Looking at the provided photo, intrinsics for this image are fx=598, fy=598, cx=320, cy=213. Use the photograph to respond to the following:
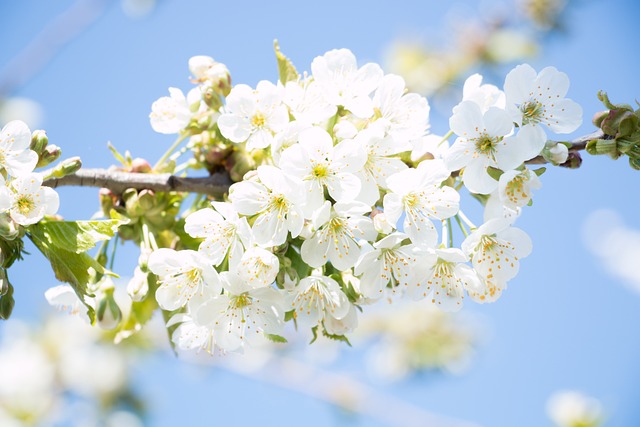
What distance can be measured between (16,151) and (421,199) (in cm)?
109

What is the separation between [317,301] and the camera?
Answer: 1.70 metres

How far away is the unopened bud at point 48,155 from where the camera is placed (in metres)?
1.68

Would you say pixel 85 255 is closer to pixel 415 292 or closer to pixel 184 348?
pixel 184 348

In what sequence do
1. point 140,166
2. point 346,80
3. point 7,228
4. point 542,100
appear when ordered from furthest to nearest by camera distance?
point 140,166 → point 346,80 → point 542,100 → point 7,228

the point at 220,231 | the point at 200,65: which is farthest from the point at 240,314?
the point at 200,65

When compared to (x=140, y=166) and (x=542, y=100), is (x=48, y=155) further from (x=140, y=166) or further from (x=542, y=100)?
(x=542, y=100)

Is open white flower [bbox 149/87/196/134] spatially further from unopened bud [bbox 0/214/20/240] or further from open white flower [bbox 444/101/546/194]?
open white flower [bbox 444/101/546/194]

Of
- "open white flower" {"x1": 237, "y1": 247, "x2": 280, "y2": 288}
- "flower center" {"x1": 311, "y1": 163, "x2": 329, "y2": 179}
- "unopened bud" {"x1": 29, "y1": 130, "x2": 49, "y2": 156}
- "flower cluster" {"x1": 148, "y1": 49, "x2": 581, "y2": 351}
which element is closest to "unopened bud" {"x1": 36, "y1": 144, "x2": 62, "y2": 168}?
"unopened bud" {"x1": 29, "y1": 130, "x2": 49, "y2": 156}

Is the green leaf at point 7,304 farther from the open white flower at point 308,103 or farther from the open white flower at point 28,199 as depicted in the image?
the open white flower at point 308,103

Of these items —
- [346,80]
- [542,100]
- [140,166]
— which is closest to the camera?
[542,100]

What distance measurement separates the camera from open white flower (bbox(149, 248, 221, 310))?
1615 mm

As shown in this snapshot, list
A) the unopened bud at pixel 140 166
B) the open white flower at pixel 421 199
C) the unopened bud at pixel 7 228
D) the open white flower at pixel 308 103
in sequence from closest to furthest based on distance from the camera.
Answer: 1. the unopened bud at pixel 7 228
2. the open white flower at pixel 421 199
3. the open white flower at pixel 308 103
4. the unopened bud at pixel 140 166

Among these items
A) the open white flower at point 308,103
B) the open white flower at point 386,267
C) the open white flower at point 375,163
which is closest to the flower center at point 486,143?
the open white flower at point 375,163

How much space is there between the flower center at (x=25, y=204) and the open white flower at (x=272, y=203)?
0.52 metres
